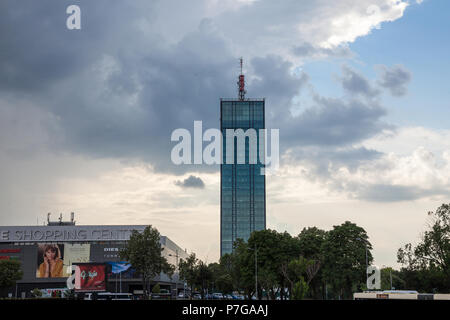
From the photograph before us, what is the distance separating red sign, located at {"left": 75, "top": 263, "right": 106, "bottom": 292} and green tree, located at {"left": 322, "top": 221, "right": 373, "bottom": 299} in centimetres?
3701

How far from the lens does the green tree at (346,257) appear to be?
83.9 meters

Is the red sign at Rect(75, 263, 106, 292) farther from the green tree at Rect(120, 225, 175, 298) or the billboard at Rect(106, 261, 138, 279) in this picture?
the billboard at Rect(106, 261, 138, 279)

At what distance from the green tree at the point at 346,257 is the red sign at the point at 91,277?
37.0 m

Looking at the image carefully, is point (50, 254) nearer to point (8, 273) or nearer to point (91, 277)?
point (8, 273)

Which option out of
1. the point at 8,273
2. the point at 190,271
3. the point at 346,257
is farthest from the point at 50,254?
the point at 346,257

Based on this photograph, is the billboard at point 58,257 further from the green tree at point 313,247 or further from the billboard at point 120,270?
the green tree at point 313,247

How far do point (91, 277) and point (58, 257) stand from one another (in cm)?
6803

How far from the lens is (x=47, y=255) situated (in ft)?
490

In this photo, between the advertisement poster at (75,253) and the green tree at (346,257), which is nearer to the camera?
the green tree at (346,257)

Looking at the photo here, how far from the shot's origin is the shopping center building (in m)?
147

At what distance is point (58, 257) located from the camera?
14975 centimetres


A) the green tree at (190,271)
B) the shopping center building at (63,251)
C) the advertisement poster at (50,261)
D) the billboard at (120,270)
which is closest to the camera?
the green tree at (190,271)

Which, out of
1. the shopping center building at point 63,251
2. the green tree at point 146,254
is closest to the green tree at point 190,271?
the green tree at point 146,254

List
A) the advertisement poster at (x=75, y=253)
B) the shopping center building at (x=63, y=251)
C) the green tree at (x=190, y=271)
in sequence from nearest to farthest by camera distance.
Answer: the green tree at (x=190, y=271)
the shopping center building at (x=63, y=251)
the advertisement poster at (x=75, y=253)
